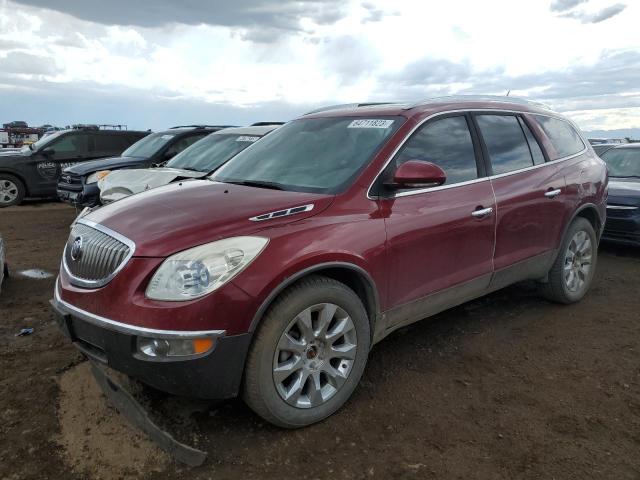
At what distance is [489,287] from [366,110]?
1661 mm

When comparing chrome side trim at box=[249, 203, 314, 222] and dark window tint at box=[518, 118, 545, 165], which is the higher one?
dark window tint at box=[518, 118, 545, 165]

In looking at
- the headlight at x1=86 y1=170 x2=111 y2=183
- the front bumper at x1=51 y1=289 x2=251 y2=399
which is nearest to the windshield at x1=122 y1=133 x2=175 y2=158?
the headlight at x1=86 y1=170 x2=111 y2=183

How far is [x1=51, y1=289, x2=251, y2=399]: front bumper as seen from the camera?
257 centimetres

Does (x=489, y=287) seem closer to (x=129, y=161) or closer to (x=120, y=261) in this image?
(x=120, y=261)

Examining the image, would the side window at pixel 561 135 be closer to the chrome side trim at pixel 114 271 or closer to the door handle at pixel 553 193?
the door handle at pixel 553 193

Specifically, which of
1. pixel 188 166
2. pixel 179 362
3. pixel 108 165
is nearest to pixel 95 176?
pixel 108 165

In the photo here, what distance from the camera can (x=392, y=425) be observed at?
9.98 feet

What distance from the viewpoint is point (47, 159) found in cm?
1223

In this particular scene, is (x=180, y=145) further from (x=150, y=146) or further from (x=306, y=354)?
(x=306, y=354)

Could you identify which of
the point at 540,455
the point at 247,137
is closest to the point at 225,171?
the point at 540,455

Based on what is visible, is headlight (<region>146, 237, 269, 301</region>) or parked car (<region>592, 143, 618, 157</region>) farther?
parked car (<region>592, 143, 618, 157</region>)

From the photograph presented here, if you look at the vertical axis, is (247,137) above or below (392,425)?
above

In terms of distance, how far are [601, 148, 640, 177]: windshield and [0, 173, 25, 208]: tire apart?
11999mm

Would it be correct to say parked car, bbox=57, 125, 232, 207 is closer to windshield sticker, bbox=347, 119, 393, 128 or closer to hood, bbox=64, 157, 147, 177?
hood, bbox=64, 157, 147, 177
